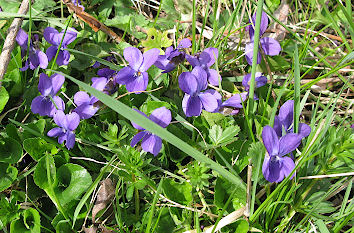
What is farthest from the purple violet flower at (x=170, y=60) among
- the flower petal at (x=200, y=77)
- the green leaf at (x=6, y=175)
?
the green leaf at (x=6, y=175)

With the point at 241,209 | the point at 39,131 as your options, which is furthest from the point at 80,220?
the point at 241,209

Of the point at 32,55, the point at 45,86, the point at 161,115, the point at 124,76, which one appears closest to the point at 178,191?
the point at 161,115

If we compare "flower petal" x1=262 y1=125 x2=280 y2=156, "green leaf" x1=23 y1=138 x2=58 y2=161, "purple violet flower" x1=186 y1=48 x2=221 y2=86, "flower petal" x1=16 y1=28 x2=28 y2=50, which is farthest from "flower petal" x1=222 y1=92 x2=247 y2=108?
"flower petal" x1=16 y1=28 x2=28 y2=50

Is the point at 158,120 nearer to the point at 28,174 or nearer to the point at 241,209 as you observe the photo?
the point at 241,209

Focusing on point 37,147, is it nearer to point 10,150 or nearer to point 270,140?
point 10,150

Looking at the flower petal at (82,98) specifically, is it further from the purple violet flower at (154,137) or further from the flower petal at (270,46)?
the flower petal at (270,46)

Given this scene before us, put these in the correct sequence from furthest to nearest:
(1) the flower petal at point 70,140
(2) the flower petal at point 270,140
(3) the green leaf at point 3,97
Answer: (3) the green leaf at point 3,97, (1) the flower petal at point 70,140, (2) the flower petal at point 270,140

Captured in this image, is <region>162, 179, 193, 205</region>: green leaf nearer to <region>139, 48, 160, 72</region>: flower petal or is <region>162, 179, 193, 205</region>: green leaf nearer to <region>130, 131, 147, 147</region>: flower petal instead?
<region>130, 131, 147, 147</region>: flower petal
